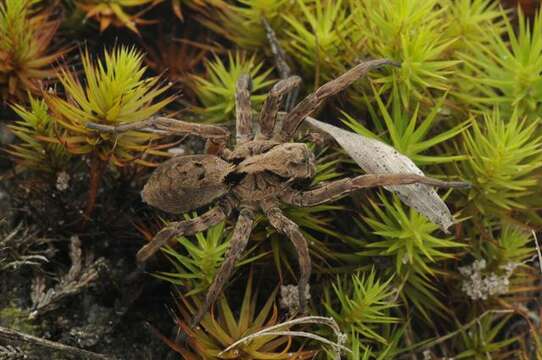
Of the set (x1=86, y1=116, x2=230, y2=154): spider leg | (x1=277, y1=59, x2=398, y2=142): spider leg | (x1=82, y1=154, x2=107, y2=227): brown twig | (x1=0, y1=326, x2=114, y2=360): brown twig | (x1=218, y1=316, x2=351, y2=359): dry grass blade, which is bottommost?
(x1=0, y1=326, x2=114, y2=360): brown twig

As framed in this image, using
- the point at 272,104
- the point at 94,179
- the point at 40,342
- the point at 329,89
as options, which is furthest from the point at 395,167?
the point at 40,342

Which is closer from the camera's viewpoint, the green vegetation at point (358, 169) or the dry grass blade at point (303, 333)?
the dry grass blade at point (303, 333)

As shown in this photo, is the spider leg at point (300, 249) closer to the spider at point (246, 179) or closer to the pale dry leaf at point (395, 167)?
the spider at point (246, 179)

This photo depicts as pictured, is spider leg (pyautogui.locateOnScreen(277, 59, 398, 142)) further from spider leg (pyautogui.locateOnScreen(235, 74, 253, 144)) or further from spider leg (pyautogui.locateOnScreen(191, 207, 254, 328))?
spider leg (pyautogui.locateOnScreen(191, 207, 254, 328))

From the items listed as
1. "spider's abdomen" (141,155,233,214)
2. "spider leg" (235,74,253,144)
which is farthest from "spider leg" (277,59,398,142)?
"spider's abdomen" (141,155,233,214)

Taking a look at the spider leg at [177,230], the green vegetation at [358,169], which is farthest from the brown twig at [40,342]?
the spider leg at [177,230]
